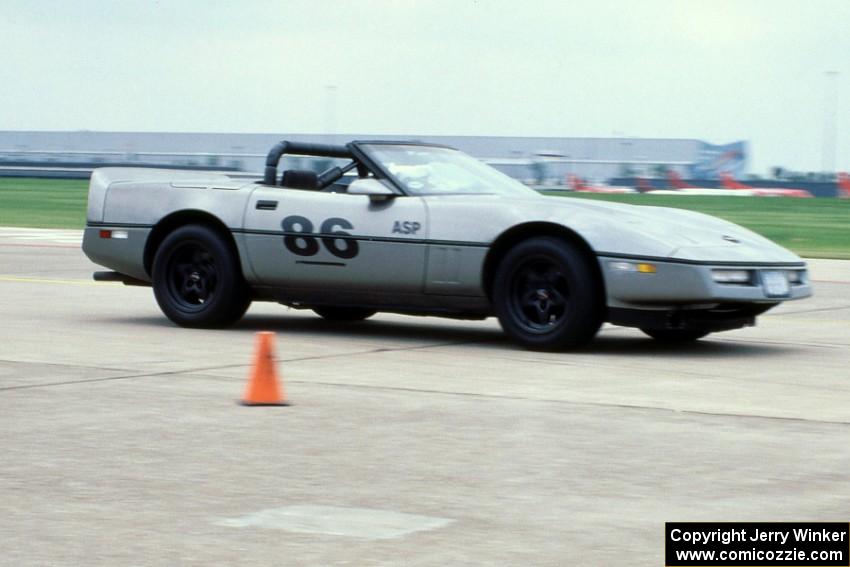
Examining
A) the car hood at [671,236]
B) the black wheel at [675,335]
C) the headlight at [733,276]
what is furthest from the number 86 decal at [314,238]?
the headlight at [733,276]

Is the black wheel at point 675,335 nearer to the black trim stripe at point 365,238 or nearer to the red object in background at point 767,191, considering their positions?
the black trim stripe at point 365,238

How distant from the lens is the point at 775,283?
30.8ft

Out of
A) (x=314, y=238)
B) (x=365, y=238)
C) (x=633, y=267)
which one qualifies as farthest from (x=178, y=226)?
(x=633, y=267)

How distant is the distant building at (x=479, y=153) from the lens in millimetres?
65000

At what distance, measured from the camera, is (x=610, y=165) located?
76375 millimetres

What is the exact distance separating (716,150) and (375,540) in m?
84.9

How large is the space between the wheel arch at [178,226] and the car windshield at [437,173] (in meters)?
1.14

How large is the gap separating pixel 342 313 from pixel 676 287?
315 cm

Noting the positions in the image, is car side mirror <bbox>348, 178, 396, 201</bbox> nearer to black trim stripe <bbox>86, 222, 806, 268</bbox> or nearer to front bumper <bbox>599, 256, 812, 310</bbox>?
black trim stripe <bbox>86, 222, 806, 268</bbox>

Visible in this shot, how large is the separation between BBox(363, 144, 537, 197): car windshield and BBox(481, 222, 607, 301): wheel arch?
2.24 feet

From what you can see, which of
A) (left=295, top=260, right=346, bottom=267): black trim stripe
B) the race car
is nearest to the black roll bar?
the race car

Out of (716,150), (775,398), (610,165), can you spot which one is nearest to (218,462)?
(775,398)

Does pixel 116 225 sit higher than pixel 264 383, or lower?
higher

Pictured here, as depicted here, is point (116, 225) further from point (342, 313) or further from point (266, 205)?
point (342, 313)
